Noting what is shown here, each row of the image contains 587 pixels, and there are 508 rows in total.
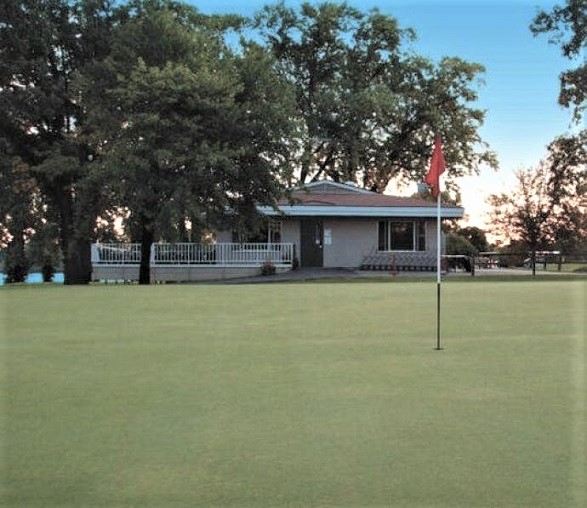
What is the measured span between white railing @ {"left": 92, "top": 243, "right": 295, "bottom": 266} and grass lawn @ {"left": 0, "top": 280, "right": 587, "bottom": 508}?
24.2m

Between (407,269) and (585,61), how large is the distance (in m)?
12.0

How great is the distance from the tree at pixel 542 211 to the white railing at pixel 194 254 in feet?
49.2

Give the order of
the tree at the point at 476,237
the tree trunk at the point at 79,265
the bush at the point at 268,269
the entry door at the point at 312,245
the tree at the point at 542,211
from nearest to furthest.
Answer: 1. the tree trunk at the point at 79,265
2. the bush at the point at 268,269
3. the entry door at the point at 312,245
4. the tree at the point at 542,211
5. the tree at the point at 476,237

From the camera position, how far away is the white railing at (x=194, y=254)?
36.2 metres

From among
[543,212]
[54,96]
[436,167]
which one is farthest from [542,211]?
[436,167]

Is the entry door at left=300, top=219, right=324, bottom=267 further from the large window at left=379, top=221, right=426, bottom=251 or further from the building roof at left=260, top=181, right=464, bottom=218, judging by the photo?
the large window at left=379, top=221, right=426, bottom=251

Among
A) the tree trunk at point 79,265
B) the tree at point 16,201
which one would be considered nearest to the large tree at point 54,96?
the tree trunk at point 79,265

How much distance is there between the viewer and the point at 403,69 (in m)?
47.6

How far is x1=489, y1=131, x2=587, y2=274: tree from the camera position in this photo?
41938mm

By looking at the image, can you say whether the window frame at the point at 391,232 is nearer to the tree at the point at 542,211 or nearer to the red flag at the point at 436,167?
the tree at the point at 542,211

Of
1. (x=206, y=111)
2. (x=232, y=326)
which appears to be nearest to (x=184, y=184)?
(x=206, y=111)

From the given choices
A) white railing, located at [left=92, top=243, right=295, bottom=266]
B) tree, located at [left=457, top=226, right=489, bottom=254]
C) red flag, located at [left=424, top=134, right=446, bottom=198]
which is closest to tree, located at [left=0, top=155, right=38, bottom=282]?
white railing, located at [left=92, top=243, right=295, bottom=266]

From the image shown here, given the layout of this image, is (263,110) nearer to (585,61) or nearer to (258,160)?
(258,160)

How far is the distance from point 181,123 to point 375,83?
2094 cm
